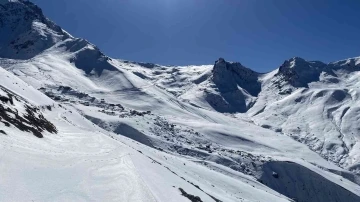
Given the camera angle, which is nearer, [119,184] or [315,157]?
[119,184]

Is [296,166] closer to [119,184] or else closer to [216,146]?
[216,146]

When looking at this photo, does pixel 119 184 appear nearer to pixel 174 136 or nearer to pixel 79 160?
pixel 79 160

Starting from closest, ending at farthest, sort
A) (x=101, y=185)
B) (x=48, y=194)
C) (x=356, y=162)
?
(x=48, y=194), (x=101, y=185), (x=356, y=162)

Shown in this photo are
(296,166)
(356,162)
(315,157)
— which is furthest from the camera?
(356,162)

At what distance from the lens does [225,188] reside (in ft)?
186

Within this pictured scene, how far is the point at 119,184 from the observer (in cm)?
2505

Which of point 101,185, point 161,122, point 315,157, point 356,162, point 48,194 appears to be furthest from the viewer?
point 356,162

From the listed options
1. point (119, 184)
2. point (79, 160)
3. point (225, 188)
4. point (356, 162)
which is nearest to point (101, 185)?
point (119, 184)

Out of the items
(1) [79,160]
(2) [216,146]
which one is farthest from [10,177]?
(2) [216,146]

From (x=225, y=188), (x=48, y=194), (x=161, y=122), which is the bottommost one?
(x=48, y=194)

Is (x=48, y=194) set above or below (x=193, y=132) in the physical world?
below

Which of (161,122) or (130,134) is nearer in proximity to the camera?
(130,134)

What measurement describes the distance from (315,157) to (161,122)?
251 ft

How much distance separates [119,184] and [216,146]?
370 ft
